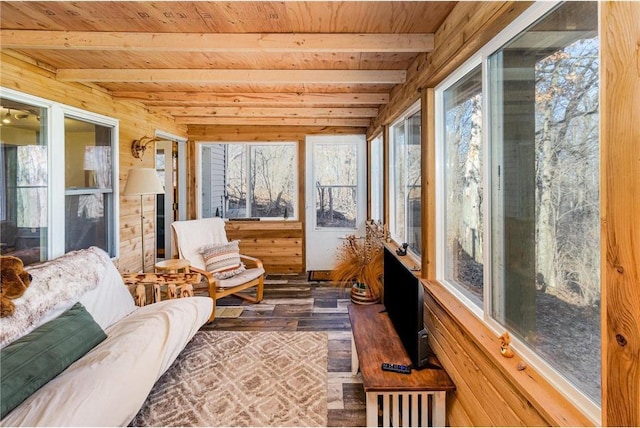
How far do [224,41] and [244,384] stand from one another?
2.29 metres

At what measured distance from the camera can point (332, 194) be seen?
524 centimetres

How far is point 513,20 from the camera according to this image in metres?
1.23

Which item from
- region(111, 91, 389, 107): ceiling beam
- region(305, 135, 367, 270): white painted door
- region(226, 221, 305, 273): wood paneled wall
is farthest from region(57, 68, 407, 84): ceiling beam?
region(226, 221, 305, 273): wood paneled wall

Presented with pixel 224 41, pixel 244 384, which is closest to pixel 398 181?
pixel 224 41

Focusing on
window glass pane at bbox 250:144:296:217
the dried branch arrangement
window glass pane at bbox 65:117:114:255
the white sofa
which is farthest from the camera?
window glass pane at bbox 250:144:296:217

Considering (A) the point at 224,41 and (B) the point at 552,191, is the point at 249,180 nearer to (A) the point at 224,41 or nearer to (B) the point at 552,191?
(A) the point at 224,41

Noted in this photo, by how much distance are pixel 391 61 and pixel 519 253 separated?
69.3 inches

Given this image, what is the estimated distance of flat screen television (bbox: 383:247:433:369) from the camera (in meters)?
1.72

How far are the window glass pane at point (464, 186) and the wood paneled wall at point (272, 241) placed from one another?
3.29 m

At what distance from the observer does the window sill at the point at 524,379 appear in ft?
3.16

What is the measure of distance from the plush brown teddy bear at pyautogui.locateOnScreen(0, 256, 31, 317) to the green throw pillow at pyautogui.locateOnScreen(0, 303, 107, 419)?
22 cm

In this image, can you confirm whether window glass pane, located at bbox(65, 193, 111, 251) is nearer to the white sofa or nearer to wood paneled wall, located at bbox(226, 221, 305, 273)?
the white sofa

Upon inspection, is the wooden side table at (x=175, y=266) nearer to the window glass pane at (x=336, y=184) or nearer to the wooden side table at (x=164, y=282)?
the wooden side table at (x=164, y=282)

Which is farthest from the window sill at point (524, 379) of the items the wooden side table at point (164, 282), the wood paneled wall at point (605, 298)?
the wooden side table at point (164, 282)
